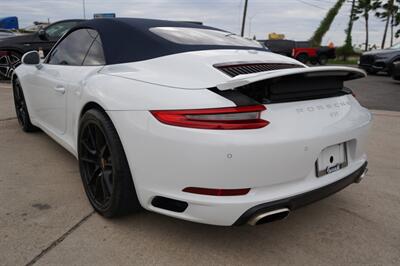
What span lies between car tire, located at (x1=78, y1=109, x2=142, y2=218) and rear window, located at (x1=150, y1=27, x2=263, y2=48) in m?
0.78

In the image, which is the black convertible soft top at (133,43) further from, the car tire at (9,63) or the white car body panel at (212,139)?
the car tire at (9,63)

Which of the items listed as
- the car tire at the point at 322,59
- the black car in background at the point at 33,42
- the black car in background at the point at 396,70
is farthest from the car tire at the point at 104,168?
the car tire at the point at 322,59

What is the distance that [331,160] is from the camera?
7.23 ft

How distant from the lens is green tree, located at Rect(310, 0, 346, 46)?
30.7 meters

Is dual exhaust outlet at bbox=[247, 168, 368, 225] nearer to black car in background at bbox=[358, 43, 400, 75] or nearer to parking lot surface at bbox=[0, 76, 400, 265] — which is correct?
parking lot surface at bbox=[0, 76, 400, 265]

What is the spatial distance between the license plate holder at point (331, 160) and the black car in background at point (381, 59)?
1167cm

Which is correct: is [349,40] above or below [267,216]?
above

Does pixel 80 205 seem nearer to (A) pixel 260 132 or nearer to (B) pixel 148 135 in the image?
(B) pixel 148 135

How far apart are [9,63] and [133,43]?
795 centimetres

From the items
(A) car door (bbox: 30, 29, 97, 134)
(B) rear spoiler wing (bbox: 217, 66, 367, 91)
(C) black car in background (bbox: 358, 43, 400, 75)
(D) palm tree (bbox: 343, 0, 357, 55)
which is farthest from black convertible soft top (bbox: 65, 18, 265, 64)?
(D) palm tree (bbox: 343, 0, 357, 55)

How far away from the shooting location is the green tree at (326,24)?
30.7 metres

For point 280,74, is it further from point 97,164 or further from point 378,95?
point 378,95

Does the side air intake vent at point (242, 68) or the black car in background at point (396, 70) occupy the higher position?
the side air intake vent at point (242, 68)

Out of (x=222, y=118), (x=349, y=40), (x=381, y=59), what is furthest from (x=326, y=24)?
(x=222, y=118)
